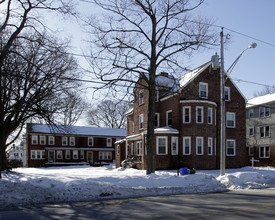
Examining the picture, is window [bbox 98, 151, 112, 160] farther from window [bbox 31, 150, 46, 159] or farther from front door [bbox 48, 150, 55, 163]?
window [bbox 31, 150, 46, 159]

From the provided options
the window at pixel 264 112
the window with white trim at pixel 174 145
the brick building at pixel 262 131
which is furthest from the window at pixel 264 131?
the window with white trim at pixel 174 145

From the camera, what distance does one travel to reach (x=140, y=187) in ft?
46.7

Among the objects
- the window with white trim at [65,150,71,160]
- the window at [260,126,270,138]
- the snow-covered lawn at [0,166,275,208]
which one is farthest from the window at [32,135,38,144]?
the snow-covered lawn at [0,166,275,208]

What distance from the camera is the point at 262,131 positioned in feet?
127

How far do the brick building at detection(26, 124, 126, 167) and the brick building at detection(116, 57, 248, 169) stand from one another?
933 inches

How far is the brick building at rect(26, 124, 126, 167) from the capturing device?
51.7m

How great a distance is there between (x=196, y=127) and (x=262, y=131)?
1575 cm

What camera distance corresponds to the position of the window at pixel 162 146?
90.0 feet

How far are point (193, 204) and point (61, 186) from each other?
5.91m

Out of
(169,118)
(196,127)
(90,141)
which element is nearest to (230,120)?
(196,127)

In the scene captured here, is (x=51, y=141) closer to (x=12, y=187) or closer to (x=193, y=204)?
(x=12, y=187)

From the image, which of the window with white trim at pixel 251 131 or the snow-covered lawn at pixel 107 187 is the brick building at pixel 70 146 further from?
the snow-covered lawn at pixel 107 187

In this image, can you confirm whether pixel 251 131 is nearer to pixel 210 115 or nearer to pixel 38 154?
pixel 210 115

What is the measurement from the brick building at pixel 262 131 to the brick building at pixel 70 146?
26.1 metres
